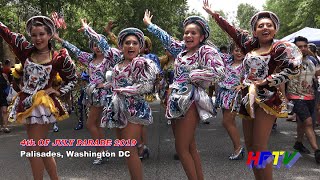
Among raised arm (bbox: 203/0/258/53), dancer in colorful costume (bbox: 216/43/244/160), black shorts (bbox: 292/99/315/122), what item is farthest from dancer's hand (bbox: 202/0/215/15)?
black shorts (bbox: 292/99/315/122)

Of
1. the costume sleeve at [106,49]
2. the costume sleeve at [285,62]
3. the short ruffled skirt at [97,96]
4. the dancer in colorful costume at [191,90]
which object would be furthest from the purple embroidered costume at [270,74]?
the short ruffled skirt at [97,96]

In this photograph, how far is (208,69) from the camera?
3592 millimetres

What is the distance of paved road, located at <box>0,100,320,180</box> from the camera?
4.63 meters

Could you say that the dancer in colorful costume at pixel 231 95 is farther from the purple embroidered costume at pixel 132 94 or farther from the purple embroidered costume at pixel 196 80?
the purple embroidered costume at pixel 132 94

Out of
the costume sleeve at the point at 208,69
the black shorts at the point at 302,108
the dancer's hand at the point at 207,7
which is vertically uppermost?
the dancer's hand at the point at 207,7

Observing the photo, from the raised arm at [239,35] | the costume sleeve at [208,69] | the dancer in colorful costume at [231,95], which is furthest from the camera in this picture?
the dancer in colorful costume at [231,95]

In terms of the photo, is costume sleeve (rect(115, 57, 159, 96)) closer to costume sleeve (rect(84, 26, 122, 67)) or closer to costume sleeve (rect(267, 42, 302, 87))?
costume sleeve (rect(84, 26, 122, 67))

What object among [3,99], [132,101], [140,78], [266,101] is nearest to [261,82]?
[266,101]

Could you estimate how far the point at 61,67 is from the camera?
3.95 metres

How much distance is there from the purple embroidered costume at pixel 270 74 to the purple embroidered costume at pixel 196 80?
0.31 m

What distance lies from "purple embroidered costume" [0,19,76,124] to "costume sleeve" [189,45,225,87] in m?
1.42

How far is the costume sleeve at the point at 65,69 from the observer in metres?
3.93

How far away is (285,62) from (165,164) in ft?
8.11

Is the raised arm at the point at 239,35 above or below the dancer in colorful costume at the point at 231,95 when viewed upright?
above
